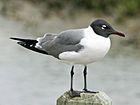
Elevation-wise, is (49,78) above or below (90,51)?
above

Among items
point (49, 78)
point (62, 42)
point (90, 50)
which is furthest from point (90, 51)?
point (49, 78)

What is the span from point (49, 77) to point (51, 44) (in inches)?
234

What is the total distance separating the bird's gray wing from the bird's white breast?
0.13ft

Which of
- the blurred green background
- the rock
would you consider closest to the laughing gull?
the rock

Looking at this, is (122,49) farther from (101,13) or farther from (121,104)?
(121,104)

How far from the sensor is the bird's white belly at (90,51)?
3936 mm

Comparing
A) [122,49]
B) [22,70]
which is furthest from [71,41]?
[122,49]

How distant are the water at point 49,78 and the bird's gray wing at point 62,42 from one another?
4.28 metres

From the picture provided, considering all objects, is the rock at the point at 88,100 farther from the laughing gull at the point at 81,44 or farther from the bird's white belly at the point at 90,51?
the bird's white belly at the point at 90,51

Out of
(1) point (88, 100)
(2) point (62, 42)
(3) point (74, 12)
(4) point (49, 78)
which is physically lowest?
(1) point (88, 100)

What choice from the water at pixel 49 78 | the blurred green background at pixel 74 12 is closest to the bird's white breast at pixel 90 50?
the water at pixel 49 78

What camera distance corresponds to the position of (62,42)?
13.5ft

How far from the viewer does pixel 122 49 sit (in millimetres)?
11453

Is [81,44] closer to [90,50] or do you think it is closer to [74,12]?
[90,50]
